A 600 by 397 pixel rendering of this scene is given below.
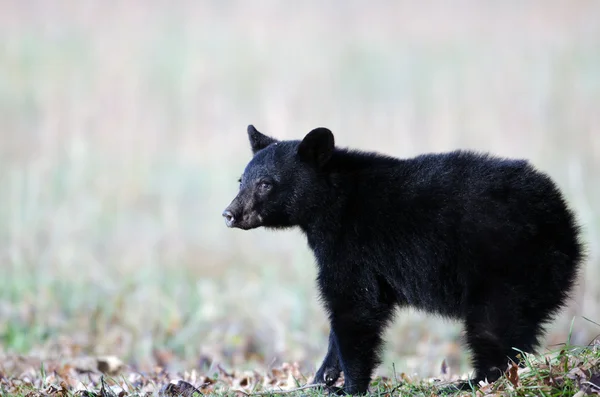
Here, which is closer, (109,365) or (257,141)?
(257,141)

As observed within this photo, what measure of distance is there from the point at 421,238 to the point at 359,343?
2.37 ft

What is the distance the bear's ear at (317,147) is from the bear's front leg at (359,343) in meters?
0.98

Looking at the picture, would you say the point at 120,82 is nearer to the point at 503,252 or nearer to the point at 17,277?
the point at 17,277

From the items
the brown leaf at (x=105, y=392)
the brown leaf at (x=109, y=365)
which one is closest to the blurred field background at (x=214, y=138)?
the brown leaf at (x=109, y=365)

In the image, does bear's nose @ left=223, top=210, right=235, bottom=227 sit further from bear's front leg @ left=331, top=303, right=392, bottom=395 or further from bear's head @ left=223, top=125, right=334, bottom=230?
bear's front leg @ left=331, top=303, right=392, bottom=395

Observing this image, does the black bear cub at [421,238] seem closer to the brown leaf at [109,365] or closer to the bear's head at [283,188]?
the bear's head at [283,188]

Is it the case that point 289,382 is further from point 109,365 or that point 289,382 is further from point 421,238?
point 109,365

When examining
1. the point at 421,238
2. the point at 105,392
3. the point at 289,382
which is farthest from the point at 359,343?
the point at 105,392

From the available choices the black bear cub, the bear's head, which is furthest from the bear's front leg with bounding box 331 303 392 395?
the bear's head

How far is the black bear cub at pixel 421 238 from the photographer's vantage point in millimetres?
4625

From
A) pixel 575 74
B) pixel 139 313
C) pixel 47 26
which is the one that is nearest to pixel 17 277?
pixel 139 313

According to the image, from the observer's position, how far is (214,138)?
1248 cm

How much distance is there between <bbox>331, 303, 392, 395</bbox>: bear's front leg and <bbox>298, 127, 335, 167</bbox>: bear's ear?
0.98 m

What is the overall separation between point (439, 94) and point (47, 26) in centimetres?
695
